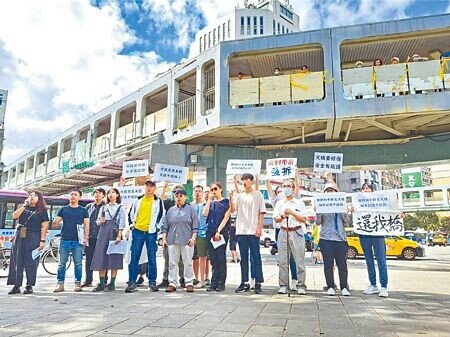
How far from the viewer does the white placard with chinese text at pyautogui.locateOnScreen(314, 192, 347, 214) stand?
5902 millimetres

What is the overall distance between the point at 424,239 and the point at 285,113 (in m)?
52.2

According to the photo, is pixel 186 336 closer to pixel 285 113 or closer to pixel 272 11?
pixel 285 113

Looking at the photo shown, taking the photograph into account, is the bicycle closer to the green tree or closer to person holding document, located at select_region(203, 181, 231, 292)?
person holding document, located at select_region(203, 181, 231, 292)

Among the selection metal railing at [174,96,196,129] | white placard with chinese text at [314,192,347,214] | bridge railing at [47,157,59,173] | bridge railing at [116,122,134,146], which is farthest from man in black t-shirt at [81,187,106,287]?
bridge railing at [47,157,59,173]

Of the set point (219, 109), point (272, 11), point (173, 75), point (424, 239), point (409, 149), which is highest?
point (272, 11)

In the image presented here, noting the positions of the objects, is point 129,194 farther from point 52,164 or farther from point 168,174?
point 52,164

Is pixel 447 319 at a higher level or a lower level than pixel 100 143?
lower

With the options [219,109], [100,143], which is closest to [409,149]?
[219,109]

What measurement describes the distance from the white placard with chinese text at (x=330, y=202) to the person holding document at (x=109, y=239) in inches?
126

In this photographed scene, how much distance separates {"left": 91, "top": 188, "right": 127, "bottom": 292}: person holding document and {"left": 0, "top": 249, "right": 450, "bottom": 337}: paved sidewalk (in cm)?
38

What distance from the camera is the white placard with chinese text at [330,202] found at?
19.4ft

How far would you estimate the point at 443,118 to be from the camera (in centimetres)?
1138

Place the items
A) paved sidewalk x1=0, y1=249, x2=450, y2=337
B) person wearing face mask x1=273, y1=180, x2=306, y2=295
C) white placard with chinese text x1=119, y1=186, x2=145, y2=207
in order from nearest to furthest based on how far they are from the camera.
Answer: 1. paved sidewalk x1=0, y1=249, x2=450, y2=337
2. person wearing face mask x1=273, y1=180, x2=306, y2=295
3. white placard with chinese text x1=119, y1=186, x2=145, y2=207

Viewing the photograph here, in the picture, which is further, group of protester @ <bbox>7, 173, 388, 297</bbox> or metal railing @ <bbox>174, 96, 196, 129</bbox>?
metal railing @ <bbox>174, 96, 196, 129</bbox>
